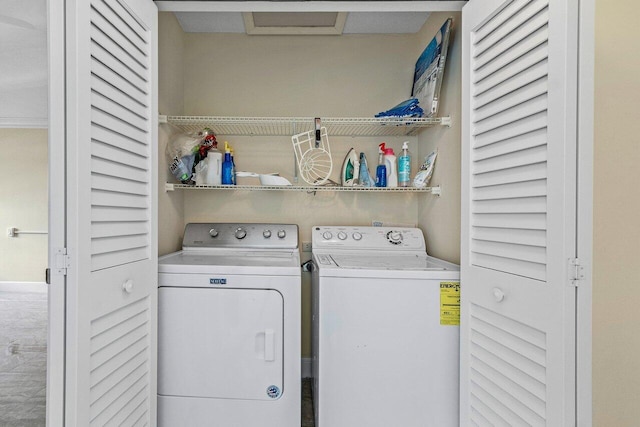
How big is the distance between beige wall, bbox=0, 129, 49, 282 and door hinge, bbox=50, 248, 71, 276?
20 centimetres

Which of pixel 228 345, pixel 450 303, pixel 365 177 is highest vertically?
pixel 365 177

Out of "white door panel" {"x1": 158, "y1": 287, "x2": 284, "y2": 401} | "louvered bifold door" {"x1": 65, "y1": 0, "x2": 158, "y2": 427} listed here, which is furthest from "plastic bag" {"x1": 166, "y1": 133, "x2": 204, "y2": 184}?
"white door panel" {"x1": 158, "y1": 287, "x2": 284, "y2": 401}

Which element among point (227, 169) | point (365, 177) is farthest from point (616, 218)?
point (227, 169)

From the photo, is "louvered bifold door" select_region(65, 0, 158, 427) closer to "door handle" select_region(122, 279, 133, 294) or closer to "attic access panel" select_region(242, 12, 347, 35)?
"door handle" select_region(122, 279, 133, 294)

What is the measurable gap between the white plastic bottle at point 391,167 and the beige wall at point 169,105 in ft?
4.63

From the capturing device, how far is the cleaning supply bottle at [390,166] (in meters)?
2.12

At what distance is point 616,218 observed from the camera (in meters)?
1.05

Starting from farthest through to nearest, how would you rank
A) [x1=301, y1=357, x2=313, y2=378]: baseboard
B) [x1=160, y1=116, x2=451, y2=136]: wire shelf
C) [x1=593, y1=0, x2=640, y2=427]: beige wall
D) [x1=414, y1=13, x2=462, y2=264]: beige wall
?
[x1=301, y1=357, x2=313, y2=378]: baseboard
[x1=160, y1=116, x2=451, y2=136]: wire shelf
[x1=414, y1=13, x2=462, y2=264]: beige wall
[x1=593, y1=0, x2=640, y2=427]: beige wall

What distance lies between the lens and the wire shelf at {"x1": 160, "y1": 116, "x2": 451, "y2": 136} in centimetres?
193

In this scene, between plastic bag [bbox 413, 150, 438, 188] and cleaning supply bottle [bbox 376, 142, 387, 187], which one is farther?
cleaning supply bottle [bbox 376, 142, 387, 187]

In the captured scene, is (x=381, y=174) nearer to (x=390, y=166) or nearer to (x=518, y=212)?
(x=390, y=166)

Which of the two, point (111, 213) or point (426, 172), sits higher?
point (426, 172)

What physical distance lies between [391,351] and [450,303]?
34cm

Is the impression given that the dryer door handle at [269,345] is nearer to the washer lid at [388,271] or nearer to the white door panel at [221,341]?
the white door panel at [221,341]
